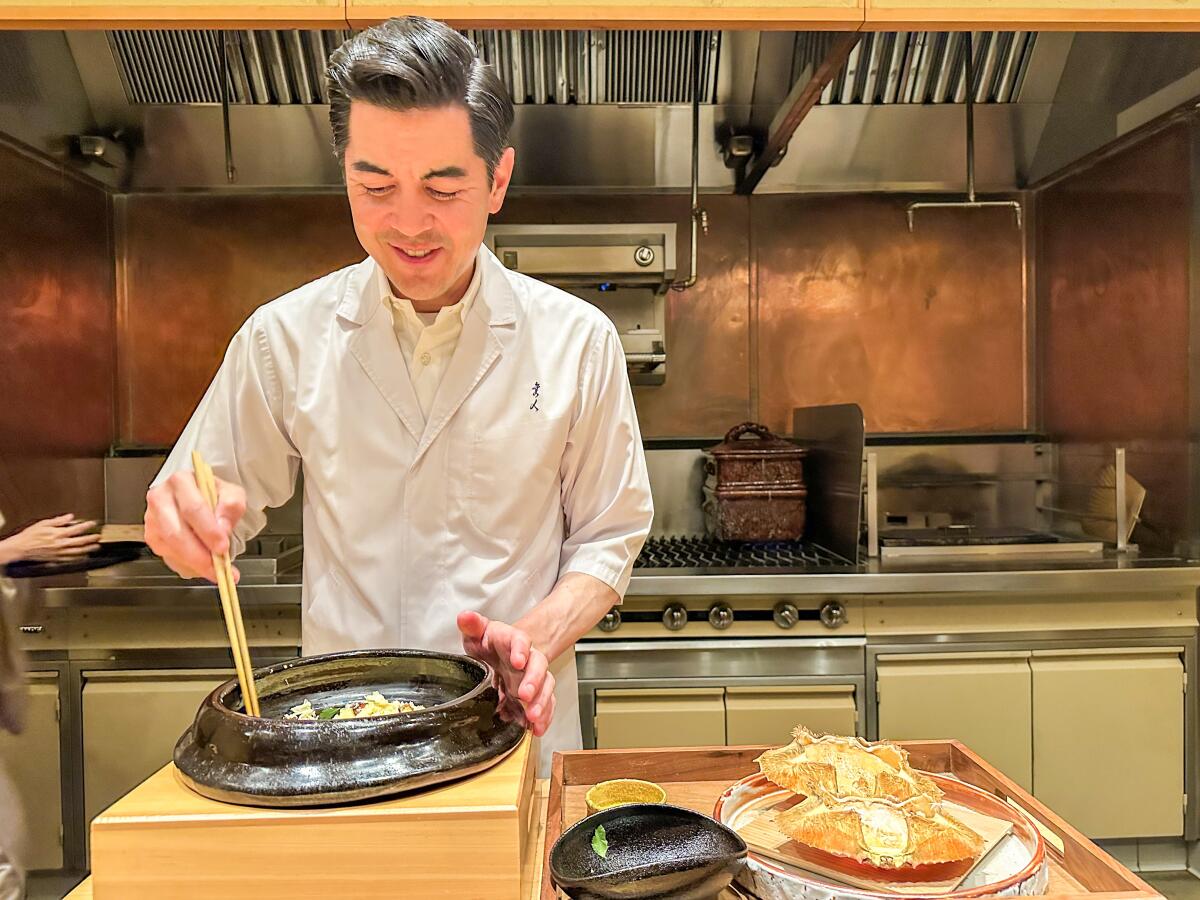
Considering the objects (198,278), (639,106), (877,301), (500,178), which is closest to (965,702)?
(877,301)

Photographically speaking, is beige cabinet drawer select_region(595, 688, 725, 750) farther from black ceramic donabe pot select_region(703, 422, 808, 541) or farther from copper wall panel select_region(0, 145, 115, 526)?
copper wall panel select_region(0, 145, 115, 526)

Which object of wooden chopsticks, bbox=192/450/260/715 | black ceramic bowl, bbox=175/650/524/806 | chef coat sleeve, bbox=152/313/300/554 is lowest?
black ceramic bowl, bbox=175/650/524/806

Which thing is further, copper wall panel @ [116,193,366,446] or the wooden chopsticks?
copper wall panel @ [116,193,366,446]

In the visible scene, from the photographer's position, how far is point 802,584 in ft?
8.48

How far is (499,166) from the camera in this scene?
1.27 metres

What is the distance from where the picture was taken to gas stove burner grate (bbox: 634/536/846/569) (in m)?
2.78

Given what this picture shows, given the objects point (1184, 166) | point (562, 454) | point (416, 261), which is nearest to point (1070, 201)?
point (1184, 166)

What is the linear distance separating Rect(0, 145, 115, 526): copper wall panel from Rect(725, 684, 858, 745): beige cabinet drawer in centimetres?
239

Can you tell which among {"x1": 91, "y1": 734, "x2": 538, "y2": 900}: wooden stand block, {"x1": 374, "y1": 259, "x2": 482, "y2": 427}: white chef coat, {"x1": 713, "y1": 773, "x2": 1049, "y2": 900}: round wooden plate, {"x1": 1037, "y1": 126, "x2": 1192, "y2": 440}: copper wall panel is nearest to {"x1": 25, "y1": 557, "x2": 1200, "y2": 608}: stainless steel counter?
{"x1": 1037, "y1": 126, "x2": 1192, "y2": 440}: copper wall panel

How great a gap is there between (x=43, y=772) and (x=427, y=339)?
216 centimetres

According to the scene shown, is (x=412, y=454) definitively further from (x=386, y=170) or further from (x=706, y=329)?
(x=706, y=329)

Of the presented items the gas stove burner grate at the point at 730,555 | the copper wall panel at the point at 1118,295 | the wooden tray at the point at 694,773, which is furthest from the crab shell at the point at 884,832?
the copper wall panel at the point at 1118,295

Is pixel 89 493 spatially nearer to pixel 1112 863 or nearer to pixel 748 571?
pixel 748 571

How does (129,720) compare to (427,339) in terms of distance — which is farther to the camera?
(129,720)
